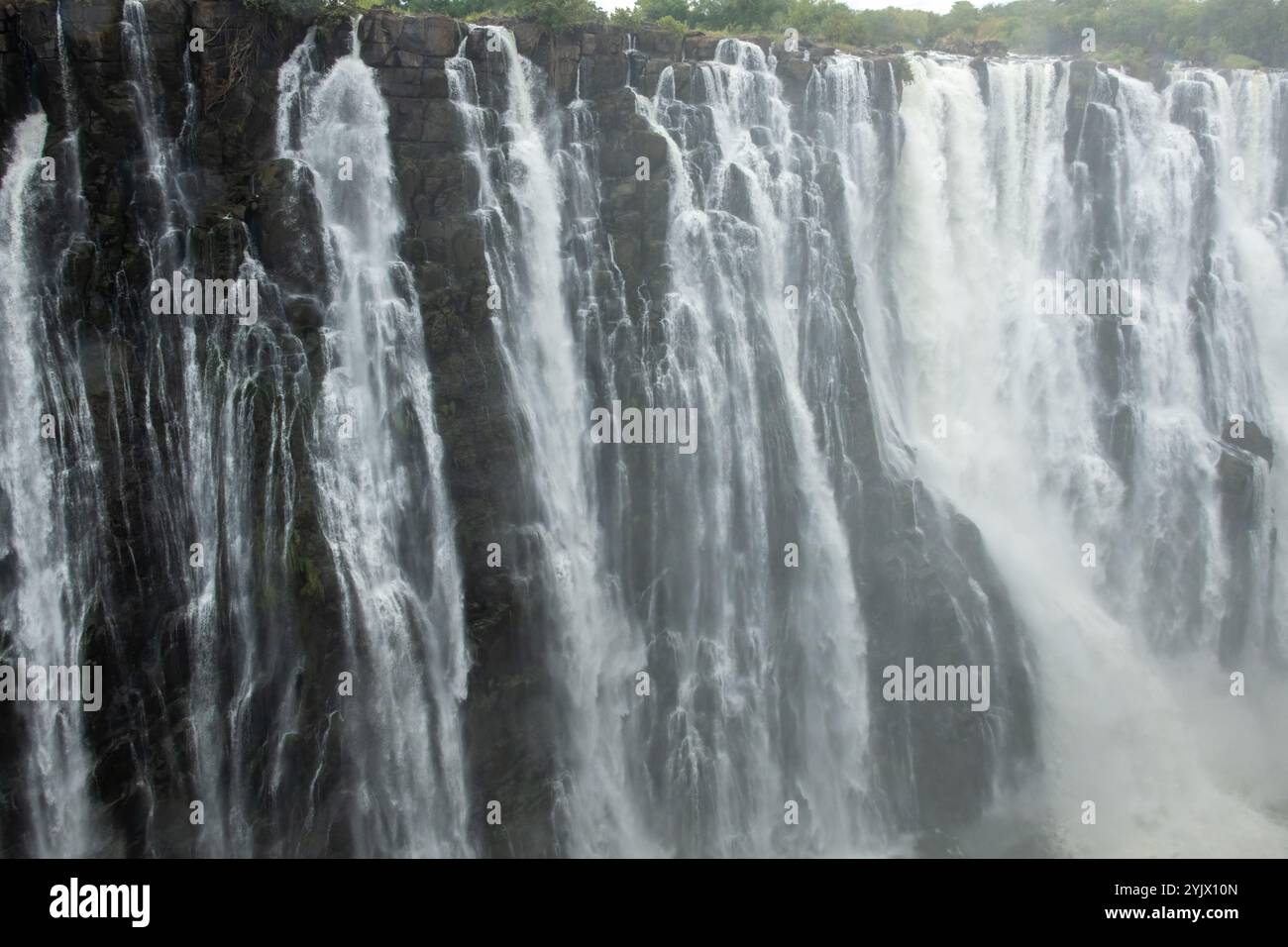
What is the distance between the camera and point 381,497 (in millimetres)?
21203

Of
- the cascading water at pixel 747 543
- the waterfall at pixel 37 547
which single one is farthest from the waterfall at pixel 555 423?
the waterfall at pixel 37 547

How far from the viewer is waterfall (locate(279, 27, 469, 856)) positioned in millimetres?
20500

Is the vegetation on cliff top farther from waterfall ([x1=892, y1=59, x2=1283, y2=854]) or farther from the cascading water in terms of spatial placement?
the cascading water

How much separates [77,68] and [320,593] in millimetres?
11619

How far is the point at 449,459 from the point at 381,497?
1731mm

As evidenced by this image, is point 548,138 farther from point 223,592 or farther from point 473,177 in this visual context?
point 223,592

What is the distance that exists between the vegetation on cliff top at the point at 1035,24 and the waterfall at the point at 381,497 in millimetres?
11458

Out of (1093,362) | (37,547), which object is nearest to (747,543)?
(1093,362)

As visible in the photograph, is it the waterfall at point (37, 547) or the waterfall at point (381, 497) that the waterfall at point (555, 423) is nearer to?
the waterfall at point (381, 497)

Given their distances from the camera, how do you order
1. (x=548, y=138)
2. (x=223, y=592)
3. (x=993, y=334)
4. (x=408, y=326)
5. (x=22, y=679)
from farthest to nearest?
(x=993, y=334), (x=548, y=138), (x=408, y=326), (x=223, y=592), (x=22, y=679)

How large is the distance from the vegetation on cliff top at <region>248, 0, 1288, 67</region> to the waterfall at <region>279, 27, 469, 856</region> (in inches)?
451

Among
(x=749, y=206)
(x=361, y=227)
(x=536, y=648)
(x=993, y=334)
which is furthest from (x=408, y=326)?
(x=993, y=334)

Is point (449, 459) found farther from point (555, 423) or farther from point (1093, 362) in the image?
point (1093, 362)
